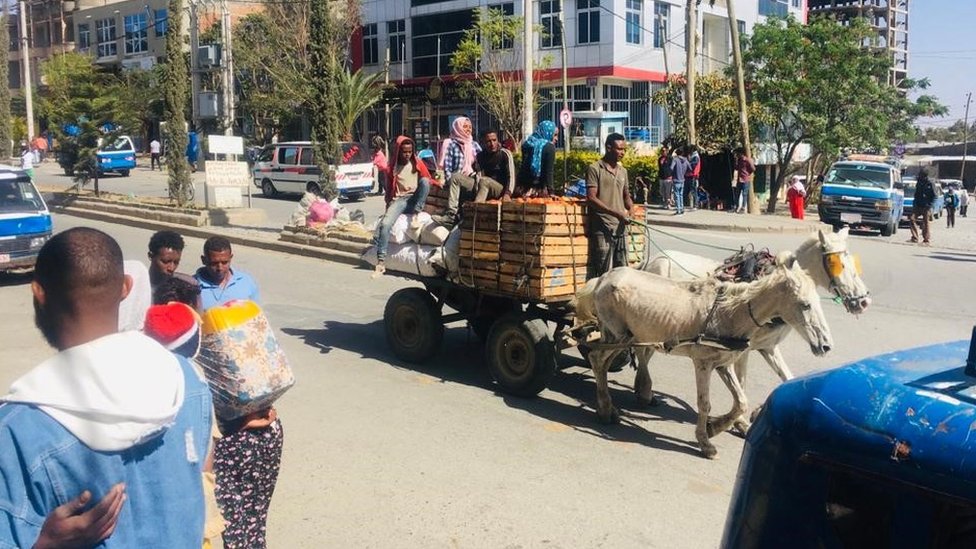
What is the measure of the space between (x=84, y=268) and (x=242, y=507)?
6.86ft

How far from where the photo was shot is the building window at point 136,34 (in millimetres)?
60366

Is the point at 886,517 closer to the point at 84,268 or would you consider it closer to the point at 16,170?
the point at 84,268

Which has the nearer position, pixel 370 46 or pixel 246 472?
pixel 246 472

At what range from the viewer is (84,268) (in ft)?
7.86

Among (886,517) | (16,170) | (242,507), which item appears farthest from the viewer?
(16,170)

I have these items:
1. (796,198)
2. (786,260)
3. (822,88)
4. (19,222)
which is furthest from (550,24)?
(786,260)

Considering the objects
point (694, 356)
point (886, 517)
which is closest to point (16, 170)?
point (694, 356)

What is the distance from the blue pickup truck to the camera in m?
24.8

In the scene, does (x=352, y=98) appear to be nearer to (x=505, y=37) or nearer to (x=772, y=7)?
(x=505, y=37)

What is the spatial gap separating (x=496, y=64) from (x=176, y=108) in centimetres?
2161

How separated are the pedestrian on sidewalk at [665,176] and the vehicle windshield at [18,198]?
676 inches

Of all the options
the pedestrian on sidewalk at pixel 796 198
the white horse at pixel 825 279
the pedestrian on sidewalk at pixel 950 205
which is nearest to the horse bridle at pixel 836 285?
the white horse at pixel 825 279

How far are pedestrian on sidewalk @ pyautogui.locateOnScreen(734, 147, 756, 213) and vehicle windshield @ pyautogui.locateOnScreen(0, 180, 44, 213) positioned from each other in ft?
65.1

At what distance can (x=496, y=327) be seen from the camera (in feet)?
27.5
